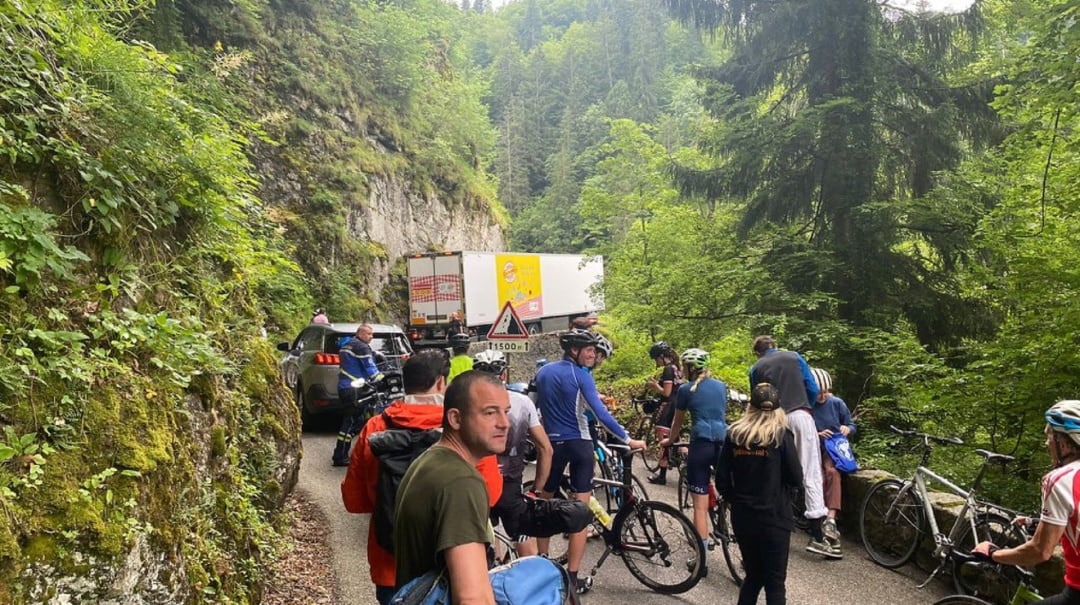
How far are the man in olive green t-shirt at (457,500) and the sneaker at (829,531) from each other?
526 cm

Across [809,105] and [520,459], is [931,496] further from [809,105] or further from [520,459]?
[809,105]

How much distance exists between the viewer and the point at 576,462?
5.20 meters

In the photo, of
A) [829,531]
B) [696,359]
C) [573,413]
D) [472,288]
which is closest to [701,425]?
[696,359]

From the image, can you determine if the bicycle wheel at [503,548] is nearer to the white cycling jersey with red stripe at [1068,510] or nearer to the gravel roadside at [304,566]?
the gravel roadside at [304,566]

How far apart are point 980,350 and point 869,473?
189 centimetres

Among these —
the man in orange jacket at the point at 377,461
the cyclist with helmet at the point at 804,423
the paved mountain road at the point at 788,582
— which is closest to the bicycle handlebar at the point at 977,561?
the paved mountain road at the point at 788,582

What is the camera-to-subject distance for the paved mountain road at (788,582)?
16.6 feet

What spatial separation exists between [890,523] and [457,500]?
228 inches

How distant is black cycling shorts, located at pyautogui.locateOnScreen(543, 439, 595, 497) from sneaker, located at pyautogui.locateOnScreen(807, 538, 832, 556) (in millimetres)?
2605

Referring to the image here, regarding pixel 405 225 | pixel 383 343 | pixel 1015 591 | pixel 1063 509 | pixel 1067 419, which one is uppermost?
pixel 405 225

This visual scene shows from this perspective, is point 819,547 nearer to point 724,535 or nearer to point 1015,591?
point 724,535

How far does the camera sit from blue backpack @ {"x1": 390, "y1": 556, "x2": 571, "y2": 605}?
1.76 m

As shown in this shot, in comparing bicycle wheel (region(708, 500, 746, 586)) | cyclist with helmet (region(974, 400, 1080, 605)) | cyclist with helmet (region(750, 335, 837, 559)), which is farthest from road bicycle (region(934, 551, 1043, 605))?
bicycle wheel (region(708, 500, 746, 586))

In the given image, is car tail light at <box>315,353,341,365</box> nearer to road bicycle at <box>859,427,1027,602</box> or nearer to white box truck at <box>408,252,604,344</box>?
road bicycle at <box>859,427,1027,602</box>
